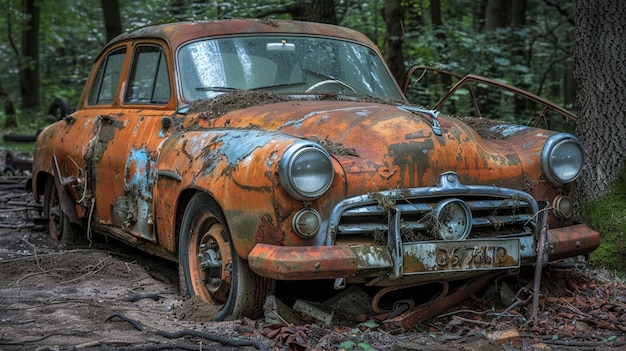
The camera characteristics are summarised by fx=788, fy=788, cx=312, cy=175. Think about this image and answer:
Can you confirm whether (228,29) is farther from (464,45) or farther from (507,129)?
(464,45)

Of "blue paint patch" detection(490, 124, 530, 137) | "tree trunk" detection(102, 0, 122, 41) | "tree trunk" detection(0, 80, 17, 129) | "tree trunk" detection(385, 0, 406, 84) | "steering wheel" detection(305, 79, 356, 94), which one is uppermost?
"tree trunk" detection(102, 0, 122, 41)

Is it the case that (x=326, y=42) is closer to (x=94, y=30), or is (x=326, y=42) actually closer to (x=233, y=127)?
(x=233, y=127)

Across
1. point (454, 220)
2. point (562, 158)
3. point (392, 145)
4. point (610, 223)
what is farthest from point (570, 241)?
point (392, 145)

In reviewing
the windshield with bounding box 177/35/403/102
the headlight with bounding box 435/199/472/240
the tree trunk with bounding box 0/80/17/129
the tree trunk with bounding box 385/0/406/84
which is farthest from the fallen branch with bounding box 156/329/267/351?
the tree trunk with bounding box 0/80/17/129

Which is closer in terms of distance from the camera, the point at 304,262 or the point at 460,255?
the point at 304,262

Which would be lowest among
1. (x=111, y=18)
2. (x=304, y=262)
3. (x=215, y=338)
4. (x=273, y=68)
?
(x=215, y=338)

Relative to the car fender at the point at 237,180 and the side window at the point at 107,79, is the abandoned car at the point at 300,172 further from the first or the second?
the side window at the point at 107,79

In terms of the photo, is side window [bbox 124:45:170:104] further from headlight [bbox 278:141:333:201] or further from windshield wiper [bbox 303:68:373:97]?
headlight [bbox 278:141:333:201]

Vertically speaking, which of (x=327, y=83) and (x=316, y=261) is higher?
(x=327, y=83)

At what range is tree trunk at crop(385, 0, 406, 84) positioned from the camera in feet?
36.4

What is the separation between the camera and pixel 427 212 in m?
4.05

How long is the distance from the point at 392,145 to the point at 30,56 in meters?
21.4

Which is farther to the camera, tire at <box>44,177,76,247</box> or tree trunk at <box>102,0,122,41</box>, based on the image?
tree trunk at <box>102,0,122,41</box>

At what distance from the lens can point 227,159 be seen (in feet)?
13.7
